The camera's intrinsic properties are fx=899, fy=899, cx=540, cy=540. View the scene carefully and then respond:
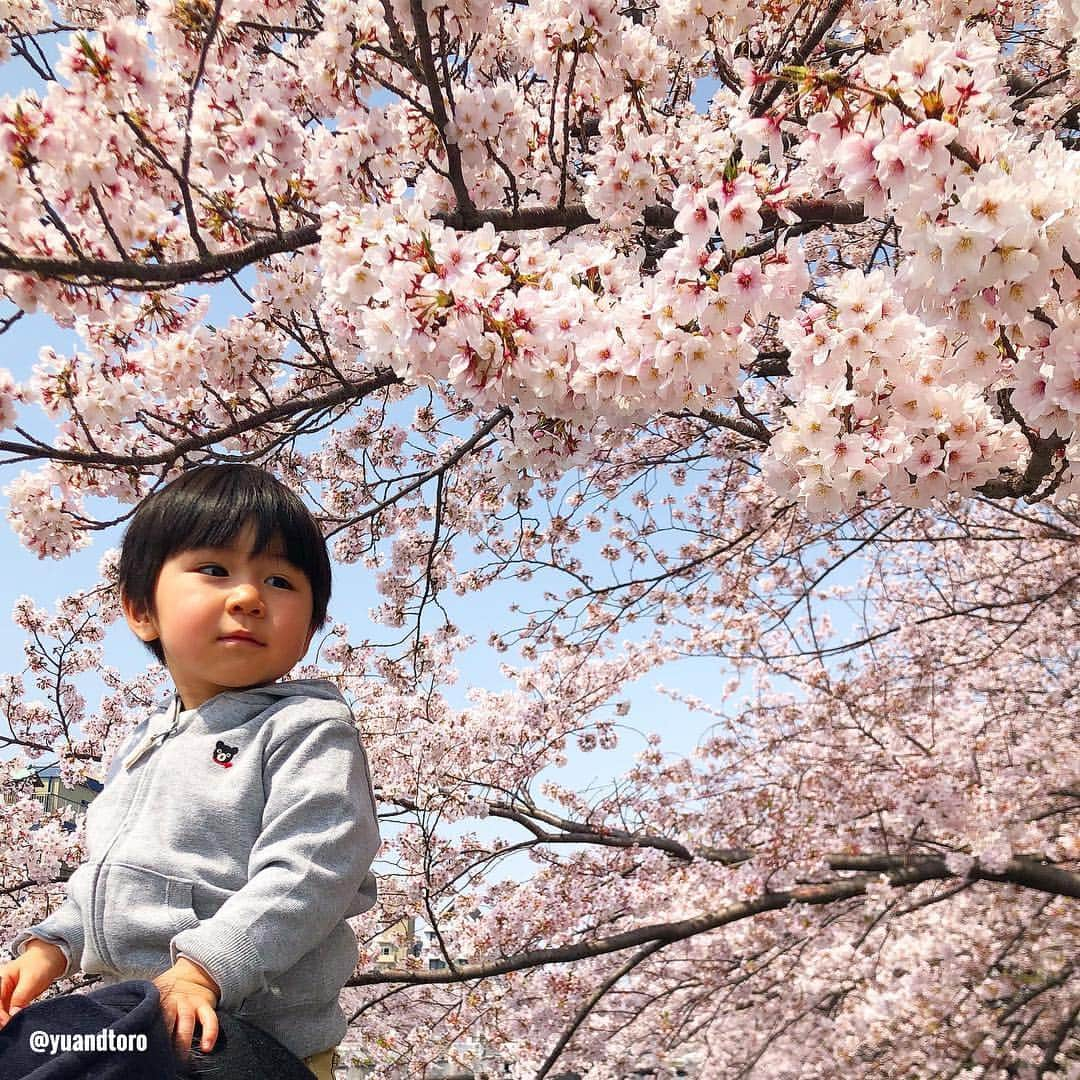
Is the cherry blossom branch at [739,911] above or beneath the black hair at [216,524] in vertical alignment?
beneath

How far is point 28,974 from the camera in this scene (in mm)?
1405

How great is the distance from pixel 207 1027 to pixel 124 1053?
137 millimetres

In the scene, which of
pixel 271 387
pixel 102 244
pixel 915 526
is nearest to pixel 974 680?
pixel 915 526

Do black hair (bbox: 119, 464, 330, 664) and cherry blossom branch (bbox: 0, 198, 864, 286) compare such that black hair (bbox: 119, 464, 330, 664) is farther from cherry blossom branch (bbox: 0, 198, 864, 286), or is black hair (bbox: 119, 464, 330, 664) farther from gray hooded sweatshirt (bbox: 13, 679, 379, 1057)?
cherry blossom branch (bbox: 0, 198, 864, 286)

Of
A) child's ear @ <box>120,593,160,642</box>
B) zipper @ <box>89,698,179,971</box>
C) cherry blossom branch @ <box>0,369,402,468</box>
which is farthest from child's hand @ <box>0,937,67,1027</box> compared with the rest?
cherry blossom branch @ <box>0,369,402,468</box>

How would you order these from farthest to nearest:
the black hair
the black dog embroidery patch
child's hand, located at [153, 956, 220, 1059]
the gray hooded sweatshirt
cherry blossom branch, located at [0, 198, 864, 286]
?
cherry blossom branch, located at [0, 198, 864, 286]
the black hair
the black dog embroidery patch
the gray hooded sweatshirt
child's hand, located at [153, 956, 220, 1059]

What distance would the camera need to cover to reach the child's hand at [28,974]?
1396mm

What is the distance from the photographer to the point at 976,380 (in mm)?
1735

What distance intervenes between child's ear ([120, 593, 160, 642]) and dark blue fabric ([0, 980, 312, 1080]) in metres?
0.75

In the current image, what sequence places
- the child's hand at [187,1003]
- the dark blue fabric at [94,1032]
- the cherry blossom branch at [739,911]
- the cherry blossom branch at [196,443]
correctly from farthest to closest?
1. the cherry blossom branch at [739,911]
2. the cherry blossom branch at [196,443]
3. the child's hand at [187,1003]
4. the dark blue fabric at [94,1032]

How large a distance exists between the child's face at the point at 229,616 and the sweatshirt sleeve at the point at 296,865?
0.67ft

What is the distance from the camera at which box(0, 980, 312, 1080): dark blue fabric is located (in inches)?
40.3

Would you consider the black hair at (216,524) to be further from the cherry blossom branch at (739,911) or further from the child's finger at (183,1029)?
the cherry blossom branch at (739,911)

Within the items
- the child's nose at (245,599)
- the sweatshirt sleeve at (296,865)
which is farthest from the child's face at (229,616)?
the sweatshirt sleeve at (296,865)
